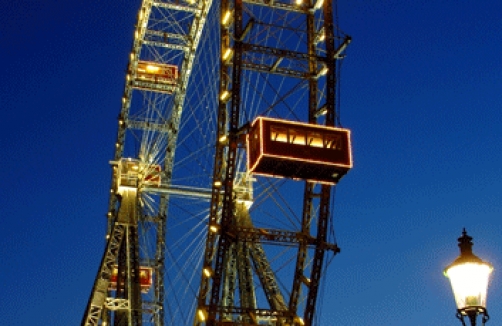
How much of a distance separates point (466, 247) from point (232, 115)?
21075 mm

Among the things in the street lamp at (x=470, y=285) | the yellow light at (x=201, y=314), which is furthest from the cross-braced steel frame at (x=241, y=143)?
the street lamp at (x=470, y=285)

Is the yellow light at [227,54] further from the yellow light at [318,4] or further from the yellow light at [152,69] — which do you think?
the yellow light at [152,69]

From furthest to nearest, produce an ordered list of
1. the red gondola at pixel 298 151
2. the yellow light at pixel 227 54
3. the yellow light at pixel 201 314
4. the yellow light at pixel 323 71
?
the yellow light at pixel 323 71 < the yellow light at pixel 227 54 < the yellow light at pixel 201 314 < the red gondola at pixel 298 151

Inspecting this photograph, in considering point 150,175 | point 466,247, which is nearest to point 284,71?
point 150,175

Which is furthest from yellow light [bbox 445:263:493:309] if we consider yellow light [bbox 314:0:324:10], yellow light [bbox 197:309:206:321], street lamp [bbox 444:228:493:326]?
yellow light [bbox 314:0:324:10]

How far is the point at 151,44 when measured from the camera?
41688 millimetres

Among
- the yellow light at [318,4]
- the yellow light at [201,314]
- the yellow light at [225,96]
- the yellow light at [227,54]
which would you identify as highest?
the yellow light at [318,4]

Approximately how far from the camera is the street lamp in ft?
24.1

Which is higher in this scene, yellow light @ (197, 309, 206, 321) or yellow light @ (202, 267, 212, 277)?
yellow light @ (202, 267, 212, 277)

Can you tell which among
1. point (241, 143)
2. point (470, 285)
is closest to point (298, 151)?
point (241, 143)

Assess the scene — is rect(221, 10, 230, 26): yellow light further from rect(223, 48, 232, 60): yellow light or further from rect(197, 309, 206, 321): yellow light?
rect(197, 309, 206, 321): yellow light

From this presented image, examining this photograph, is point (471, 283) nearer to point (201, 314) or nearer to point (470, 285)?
point (470, 285)

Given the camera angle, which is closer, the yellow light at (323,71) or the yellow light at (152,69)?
the yellow light at (323,71)

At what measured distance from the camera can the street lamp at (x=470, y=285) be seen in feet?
24.1
